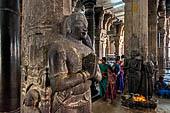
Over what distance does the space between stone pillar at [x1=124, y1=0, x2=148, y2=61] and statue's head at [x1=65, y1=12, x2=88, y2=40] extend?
3220mm

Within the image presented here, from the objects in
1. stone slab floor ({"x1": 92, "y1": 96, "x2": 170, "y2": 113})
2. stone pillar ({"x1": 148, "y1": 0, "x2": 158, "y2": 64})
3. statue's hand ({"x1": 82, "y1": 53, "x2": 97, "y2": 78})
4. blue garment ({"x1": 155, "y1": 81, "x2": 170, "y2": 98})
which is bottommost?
stone slab floor ({"x1": 92, "y1": 96, "x2": 170, "y2": 113})

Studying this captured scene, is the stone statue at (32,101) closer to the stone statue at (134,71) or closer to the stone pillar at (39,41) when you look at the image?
the stone pillar at (39,41)

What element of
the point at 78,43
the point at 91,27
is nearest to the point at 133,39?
the point at 91,27

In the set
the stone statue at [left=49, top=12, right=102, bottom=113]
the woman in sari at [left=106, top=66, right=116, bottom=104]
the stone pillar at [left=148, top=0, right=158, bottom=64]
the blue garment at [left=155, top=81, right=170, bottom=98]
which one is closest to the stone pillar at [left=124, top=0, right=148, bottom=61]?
the woman in sari at [left=106, top=66, right=116, bottom=104]

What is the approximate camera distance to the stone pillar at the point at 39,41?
1.33 metres

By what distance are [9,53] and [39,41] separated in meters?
0.78

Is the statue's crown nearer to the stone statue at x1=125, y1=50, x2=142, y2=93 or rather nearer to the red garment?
the stone statue at x1=125, y1=50, x2=142, y2=93

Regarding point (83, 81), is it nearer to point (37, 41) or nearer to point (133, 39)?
point (37, 41)

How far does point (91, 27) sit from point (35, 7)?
468 centimetres

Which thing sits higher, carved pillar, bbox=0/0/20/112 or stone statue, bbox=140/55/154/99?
Answer: carved pillar, bbox=0/0/20/112

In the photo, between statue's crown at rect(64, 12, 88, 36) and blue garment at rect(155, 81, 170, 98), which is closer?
statue's crown at rect(64, 12, 88, 36)

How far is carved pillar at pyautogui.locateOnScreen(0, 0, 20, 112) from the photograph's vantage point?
186cm

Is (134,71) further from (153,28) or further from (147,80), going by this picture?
(153,28)

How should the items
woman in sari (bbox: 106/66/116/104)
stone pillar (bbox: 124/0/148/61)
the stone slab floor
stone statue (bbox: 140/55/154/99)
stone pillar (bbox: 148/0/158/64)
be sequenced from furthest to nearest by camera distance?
stone pillar (bbox: 148/0/158/64), woman in sari (bbox: 106/66/116/104), stone pillar (bbox: 124/0/148/61), stone statue (bbox: 140/55/154/99), the stone slab floor
